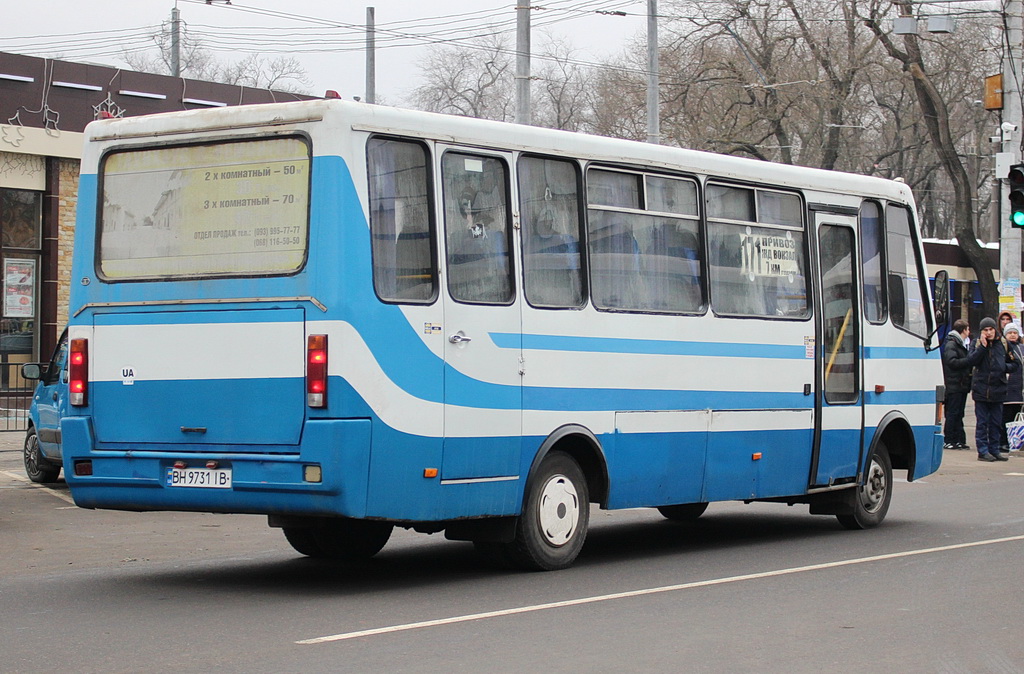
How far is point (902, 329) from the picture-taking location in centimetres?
1340

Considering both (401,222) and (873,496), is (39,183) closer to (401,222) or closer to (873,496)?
(873,496)

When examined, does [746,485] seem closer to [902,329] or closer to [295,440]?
[902,329]

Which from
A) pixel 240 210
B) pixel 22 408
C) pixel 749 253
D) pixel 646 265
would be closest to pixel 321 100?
pixel 240 210

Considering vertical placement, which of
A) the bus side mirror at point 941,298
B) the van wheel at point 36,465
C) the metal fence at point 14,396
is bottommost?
the van wheel at point 36,465

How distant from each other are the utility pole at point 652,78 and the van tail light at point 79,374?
60.6ft

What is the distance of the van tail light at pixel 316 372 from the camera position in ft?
28.4

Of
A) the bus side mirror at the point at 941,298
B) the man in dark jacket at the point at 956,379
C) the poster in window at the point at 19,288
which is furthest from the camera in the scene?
the poster in window at the point at 19,288

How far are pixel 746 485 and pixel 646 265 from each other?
2.02m

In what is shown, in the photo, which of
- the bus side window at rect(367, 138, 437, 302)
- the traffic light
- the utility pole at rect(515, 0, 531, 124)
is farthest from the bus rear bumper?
the utility pole at rect(515, 0, 531, 124)

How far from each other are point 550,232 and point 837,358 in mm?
3590

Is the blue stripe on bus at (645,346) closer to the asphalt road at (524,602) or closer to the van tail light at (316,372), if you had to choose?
the van tail light at (316,372)

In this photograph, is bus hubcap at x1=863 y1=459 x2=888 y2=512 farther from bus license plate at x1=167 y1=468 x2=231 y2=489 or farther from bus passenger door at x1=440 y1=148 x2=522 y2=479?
bus license plate at x1=167 y1=468 x2=231 y2=489

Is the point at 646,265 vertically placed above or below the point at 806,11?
below

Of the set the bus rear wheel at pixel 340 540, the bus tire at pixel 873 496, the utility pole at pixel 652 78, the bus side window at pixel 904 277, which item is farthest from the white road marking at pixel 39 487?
the utility pole at pixel 652 78
